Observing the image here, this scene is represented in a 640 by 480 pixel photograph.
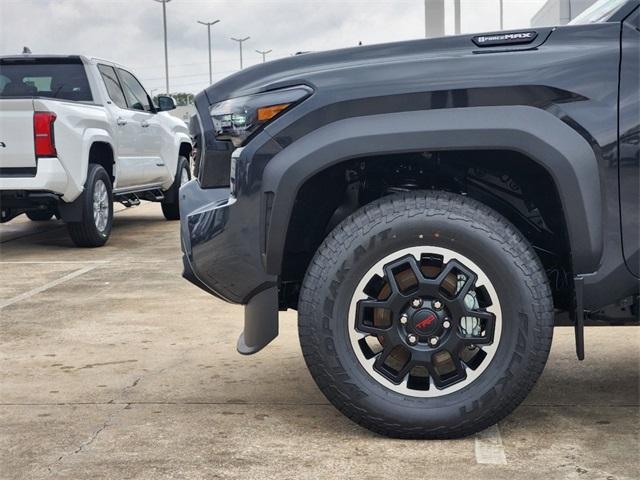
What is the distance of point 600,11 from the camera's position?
12.4 ft

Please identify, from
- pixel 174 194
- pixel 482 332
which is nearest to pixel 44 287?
pixel 482 332

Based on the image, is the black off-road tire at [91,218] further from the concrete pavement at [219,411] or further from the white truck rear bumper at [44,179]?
the concrete pavement at [219,411]

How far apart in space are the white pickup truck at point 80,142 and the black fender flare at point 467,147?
584cm

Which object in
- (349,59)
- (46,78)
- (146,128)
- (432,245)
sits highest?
(46,78)

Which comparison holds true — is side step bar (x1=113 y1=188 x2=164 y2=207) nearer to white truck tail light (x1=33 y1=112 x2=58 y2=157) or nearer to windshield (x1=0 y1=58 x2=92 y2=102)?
windshield (x1=0 y1=58 x2=92 y2=102)

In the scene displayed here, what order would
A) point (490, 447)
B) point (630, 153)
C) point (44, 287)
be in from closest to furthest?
point (630, 153) → point (490, 447) → point (44, 287)

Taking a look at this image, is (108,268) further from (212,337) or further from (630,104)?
(630,104)

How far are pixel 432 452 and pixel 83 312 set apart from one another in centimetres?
342

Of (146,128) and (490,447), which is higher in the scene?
(146,128)

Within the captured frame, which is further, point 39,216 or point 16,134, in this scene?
point 39,216

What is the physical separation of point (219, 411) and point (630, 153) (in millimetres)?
1890

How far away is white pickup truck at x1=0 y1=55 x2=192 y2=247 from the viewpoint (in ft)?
28.5

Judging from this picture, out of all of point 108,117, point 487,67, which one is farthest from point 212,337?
point 108,117

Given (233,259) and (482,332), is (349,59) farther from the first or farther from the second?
(482,332)
